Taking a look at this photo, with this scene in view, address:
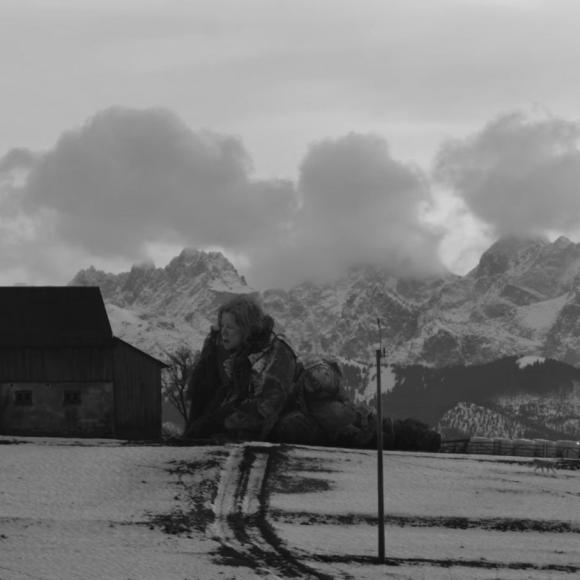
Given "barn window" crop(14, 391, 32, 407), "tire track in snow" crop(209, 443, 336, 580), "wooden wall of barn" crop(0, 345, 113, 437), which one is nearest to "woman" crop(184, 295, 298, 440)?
"tire track in snow" crop(209, 443, 336, 580)

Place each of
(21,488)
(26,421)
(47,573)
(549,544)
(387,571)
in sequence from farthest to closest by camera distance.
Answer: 1. (26,421)
2. (21,488)
3. (549,544)
4. (387,571)
5. (47,573)

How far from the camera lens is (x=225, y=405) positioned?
3974 inches

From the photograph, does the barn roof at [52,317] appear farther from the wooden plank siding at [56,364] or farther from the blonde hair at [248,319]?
the blonde hair at [248,319]

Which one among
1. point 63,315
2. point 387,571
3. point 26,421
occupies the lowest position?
point 387,571

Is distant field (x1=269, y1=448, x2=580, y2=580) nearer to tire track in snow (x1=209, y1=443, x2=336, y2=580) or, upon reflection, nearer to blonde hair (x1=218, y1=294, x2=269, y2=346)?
tire track in snow (x1=209, y1=443, x2=336, y2=580)

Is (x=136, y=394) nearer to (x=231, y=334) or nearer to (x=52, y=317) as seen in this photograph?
(x=52, y=317)

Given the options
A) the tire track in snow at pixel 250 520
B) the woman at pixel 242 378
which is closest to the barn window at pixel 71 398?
the woman at pixel 242 378

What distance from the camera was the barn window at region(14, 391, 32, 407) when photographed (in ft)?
328

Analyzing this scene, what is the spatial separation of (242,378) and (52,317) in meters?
13.2

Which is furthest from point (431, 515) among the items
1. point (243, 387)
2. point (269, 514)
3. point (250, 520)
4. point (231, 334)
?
point (231, 334)

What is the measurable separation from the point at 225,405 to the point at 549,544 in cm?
3420

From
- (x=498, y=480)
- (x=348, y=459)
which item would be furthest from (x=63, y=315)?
(x=498, y=480)

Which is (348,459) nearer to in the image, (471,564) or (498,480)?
(498,480)

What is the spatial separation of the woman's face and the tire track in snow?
10.6 meters
